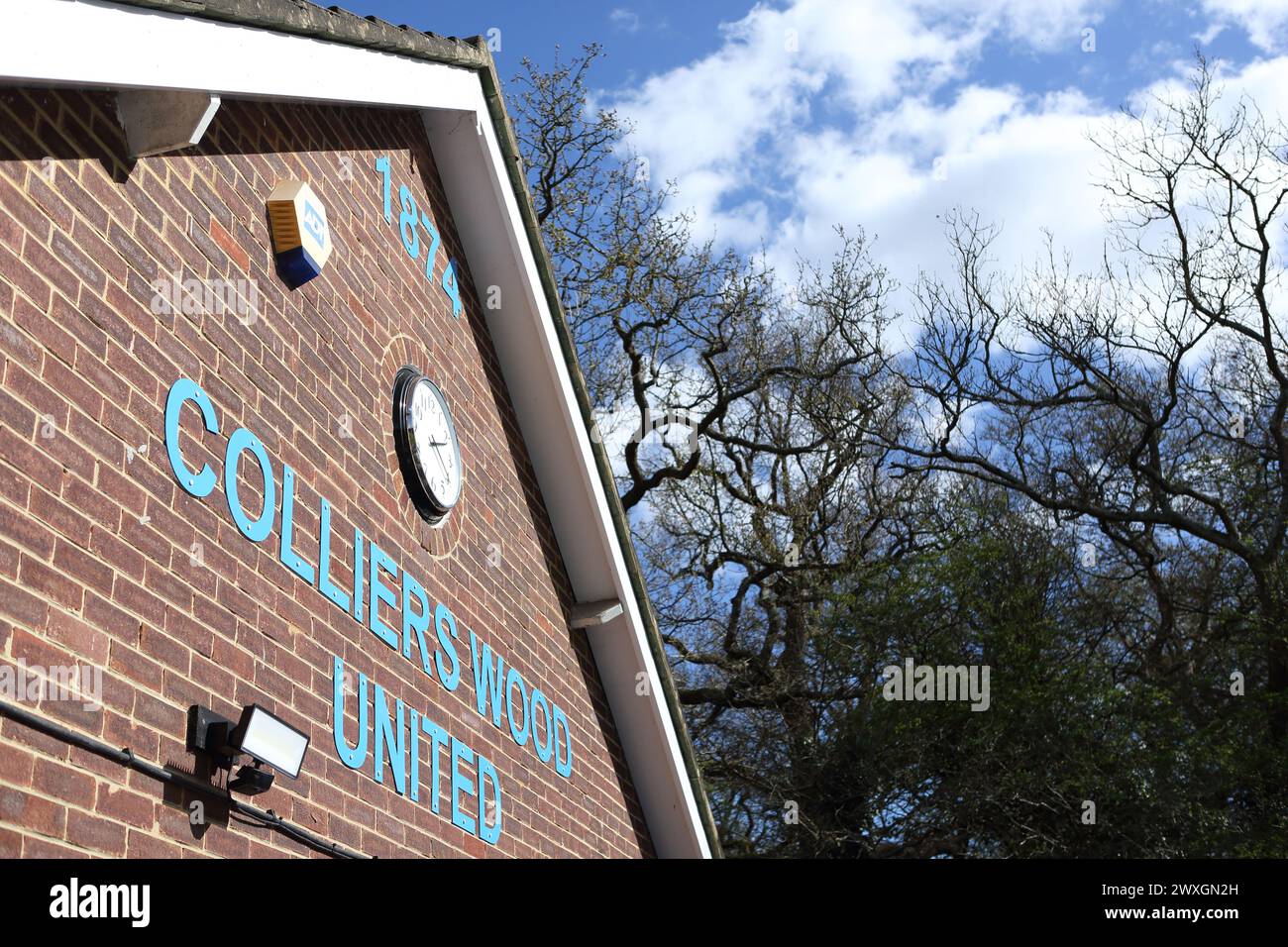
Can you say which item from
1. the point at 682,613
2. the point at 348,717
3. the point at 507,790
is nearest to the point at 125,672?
the point at 348,717

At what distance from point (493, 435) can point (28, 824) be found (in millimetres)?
4153

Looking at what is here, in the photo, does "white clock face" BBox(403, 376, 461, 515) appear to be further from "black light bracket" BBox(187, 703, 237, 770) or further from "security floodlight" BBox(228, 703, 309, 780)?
"black light bracket" BBox(187, 703, 237, 770)

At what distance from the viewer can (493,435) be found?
6879mm

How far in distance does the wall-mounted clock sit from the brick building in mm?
20

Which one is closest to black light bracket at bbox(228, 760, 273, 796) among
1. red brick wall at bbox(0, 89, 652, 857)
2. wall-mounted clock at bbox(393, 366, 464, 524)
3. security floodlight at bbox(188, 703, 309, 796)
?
security floodlight at bbox(188, 703, 309, 796)

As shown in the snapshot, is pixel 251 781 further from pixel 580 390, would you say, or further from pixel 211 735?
pixel 580 390

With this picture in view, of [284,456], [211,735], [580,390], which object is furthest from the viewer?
[580,390]

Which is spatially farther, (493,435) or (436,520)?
(493,435)

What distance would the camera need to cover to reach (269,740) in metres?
3.85

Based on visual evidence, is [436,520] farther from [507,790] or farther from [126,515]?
[126,515]

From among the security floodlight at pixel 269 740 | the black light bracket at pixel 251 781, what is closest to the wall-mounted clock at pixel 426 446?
the security floodlight at pixel 269 740

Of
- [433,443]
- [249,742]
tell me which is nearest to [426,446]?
[433,443]

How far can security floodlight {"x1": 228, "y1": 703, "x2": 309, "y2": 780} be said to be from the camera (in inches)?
146

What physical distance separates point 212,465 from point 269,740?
0.93 metres
